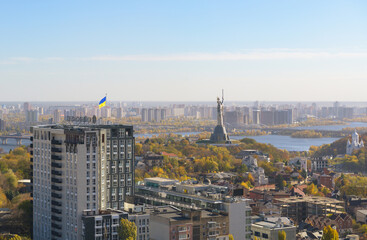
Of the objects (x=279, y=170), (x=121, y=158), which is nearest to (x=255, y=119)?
(x=279, y=170)

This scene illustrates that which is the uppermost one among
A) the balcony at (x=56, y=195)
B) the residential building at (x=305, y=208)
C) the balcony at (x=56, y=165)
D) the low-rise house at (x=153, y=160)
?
the balcony at (x=56, y=165)

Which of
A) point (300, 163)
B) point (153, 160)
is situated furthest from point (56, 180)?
point (300, 163)

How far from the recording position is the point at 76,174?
1986 cm

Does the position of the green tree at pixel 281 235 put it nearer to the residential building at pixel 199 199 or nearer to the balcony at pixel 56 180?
the residential building at pixel 199 199

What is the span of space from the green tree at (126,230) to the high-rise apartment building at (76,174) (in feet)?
3.50

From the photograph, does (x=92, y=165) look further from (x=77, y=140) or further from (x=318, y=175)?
(x=318, y=175)

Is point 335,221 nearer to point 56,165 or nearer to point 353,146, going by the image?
point 56,165

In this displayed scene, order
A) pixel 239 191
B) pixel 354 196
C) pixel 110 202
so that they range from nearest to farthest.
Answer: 1. pixel 110 202
2. pixel 239 191
3. pixel 354 196

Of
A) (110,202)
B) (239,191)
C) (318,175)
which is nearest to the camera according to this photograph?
(110,202)

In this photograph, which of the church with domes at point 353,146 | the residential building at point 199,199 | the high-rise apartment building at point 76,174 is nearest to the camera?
the high-rise apartment building at point 76,174

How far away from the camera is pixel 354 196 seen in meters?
32.8

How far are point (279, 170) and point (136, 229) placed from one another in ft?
80.8

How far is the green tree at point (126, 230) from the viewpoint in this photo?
60.7ft

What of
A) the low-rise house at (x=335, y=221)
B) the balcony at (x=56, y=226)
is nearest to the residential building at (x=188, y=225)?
the balcony at (x=56, y=226)
